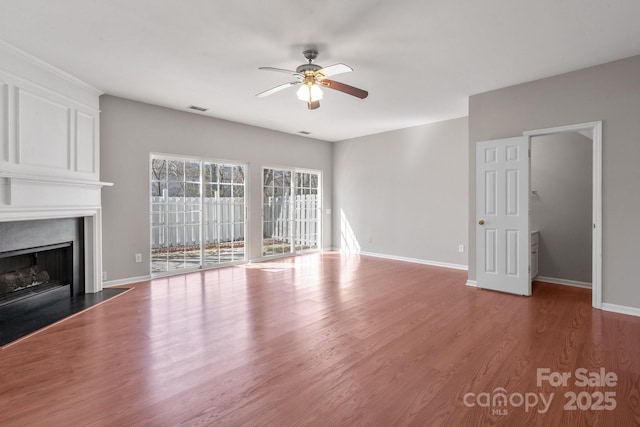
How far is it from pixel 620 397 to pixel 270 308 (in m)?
2.97

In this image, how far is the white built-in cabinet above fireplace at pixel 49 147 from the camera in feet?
9.61

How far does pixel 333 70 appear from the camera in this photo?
9.21 feet

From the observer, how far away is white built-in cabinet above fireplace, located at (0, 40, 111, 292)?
293 cm

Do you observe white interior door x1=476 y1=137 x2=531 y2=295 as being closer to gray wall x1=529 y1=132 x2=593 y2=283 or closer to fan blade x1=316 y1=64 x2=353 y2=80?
gray wall x1=529 y1=132 x2=593 y2=283

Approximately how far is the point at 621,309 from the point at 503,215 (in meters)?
1.53

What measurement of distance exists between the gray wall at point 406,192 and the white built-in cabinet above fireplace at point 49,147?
5079mm

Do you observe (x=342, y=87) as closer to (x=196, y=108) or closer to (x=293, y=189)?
(x=196, y=108)

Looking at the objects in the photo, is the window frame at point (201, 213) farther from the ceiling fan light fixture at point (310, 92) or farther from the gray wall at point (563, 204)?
the gray wall at point (563, 204)

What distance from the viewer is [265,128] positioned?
637 cm

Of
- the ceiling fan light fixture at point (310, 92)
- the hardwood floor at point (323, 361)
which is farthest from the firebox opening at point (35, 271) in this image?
the ceiling fan light fixture at point (310, 92)

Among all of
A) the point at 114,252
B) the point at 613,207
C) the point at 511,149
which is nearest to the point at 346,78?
the point at 511,149

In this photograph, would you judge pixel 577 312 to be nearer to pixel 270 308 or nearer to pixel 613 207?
pixel 613 207

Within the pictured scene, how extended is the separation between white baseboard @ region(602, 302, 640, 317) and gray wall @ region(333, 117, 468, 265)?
85.9 inches

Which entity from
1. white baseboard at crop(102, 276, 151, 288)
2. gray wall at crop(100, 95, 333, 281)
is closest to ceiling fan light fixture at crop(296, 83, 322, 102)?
gray wall at crop(100, 95, 333, 281)
